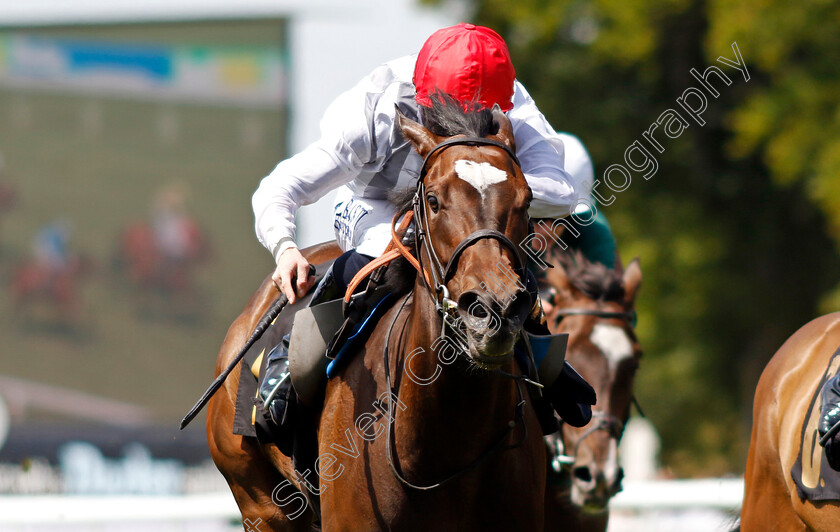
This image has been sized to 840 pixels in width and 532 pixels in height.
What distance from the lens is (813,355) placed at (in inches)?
196

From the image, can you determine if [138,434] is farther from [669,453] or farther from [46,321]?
[669,453]

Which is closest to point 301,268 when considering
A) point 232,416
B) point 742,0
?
point 232,416

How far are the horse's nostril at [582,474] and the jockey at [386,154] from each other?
1039 millimetres

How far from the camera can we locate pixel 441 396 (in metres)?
3.31

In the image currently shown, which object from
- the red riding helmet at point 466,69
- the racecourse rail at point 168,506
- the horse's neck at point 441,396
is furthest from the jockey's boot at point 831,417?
the racecourse rail at point 168,506

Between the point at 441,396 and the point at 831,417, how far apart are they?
1.81 meters

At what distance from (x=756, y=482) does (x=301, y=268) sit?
2.55 m

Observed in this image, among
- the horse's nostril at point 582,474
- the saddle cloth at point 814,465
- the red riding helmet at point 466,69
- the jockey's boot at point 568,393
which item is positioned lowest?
the horse's nostril at point 582,474

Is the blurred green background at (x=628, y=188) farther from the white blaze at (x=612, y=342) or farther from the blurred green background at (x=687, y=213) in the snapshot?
the white blaze at (x=612, y=342)

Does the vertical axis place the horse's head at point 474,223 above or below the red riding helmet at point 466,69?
below

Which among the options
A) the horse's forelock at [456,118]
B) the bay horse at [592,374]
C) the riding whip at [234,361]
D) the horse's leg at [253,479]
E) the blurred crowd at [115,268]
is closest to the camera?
the horse's forelock at [456,118]

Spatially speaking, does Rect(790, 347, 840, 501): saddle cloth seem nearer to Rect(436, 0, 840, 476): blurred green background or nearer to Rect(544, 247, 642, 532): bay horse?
Rect(544, 247, 642, 532): bay horse

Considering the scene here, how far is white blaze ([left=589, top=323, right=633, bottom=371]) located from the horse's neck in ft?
5.66

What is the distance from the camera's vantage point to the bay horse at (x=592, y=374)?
4.84 m
